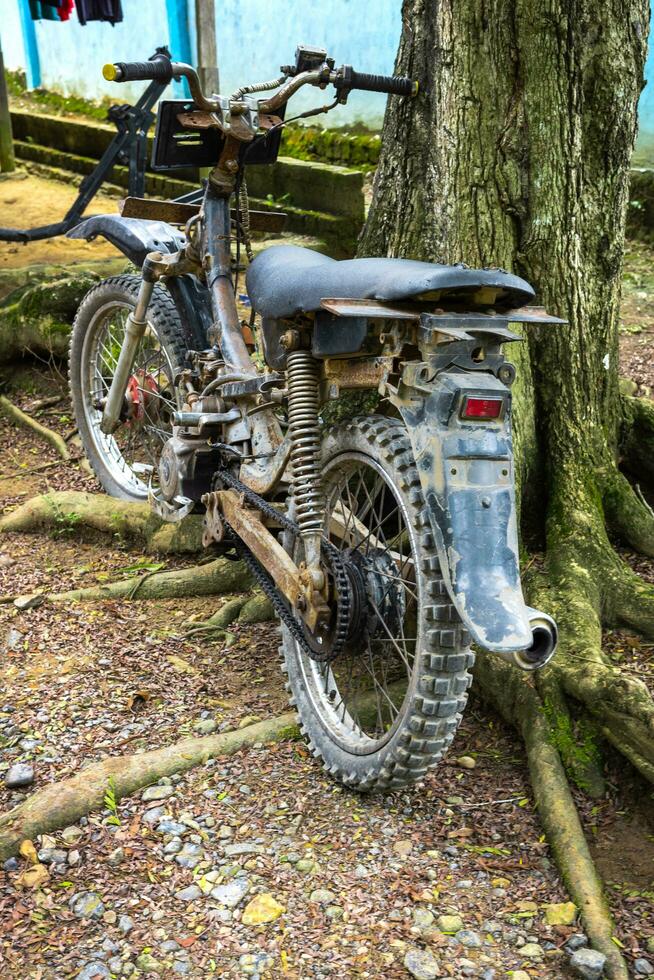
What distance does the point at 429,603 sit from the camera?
8.85ft

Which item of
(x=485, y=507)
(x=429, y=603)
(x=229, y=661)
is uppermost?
(x=485, y=507)

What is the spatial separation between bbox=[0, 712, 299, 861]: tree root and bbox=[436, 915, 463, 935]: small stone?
952 mm

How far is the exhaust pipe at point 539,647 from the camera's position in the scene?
8.57ft

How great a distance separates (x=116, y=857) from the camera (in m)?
2.90

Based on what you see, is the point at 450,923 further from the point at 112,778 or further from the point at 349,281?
the point at 349,281

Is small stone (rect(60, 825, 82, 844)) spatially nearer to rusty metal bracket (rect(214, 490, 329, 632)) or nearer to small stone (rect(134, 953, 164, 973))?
small stone (rect(134, 953, 164, 973))

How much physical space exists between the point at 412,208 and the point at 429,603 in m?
2.12

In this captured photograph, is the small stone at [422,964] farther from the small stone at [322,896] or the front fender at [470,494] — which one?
the front fender at [470,494]

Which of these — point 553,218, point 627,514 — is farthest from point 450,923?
point 553,218

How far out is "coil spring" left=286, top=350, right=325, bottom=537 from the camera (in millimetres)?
3137

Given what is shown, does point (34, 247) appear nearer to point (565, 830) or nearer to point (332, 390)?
point (332, 390)

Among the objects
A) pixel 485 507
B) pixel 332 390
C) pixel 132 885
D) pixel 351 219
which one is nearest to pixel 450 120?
pixel 332 390

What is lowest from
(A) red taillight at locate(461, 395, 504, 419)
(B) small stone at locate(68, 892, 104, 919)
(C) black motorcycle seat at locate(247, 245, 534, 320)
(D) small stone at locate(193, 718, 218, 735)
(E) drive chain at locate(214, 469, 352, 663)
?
(D) small stone at locate(193, 718, 218, 735)

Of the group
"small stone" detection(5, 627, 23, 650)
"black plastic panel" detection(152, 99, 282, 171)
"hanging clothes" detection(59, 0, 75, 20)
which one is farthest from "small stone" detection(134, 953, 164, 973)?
"hanging clothes" detection(59, 0, 75, 20)
